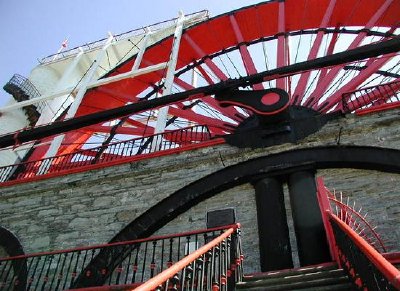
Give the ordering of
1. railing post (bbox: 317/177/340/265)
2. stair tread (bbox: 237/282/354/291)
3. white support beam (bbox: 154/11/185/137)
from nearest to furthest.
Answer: stair tread (bbox: 237/282/354/291), railing post (bbox: 317/177/340/265), white support beam (bbox: 154/11/185/137)

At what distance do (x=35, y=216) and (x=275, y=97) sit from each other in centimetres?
568

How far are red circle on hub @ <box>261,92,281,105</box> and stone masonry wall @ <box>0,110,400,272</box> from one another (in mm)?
1078

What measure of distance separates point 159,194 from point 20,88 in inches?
596

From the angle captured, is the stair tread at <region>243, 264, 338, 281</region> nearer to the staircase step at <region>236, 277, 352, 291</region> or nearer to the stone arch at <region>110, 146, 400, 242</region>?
the staircase step at <region>236, 277, 352, 291</region>

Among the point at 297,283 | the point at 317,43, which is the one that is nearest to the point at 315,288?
the point at 297,283

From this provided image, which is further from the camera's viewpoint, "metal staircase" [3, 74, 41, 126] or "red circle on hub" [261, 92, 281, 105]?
"metal staircase" [3, 74, 41, 126]

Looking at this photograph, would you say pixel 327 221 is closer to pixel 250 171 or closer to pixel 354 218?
pixel 354 218

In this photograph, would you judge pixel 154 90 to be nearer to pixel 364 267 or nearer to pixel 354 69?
pixel 354 69

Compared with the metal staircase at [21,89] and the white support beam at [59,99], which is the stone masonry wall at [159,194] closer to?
the white support beam at [59,99]

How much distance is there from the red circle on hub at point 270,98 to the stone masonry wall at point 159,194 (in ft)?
3.54

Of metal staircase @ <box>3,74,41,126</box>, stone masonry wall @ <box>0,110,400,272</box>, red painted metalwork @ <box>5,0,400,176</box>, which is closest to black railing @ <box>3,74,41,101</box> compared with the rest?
metal staircase @ <box>3,74,41,126</box>

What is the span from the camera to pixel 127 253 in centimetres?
672

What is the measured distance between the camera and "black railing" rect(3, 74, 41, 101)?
1941 centimetres

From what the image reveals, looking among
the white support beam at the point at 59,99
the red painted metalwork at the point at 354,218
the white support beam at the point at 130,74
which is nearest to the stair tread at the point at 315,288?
the red painted metalwork at the point at 354,218
